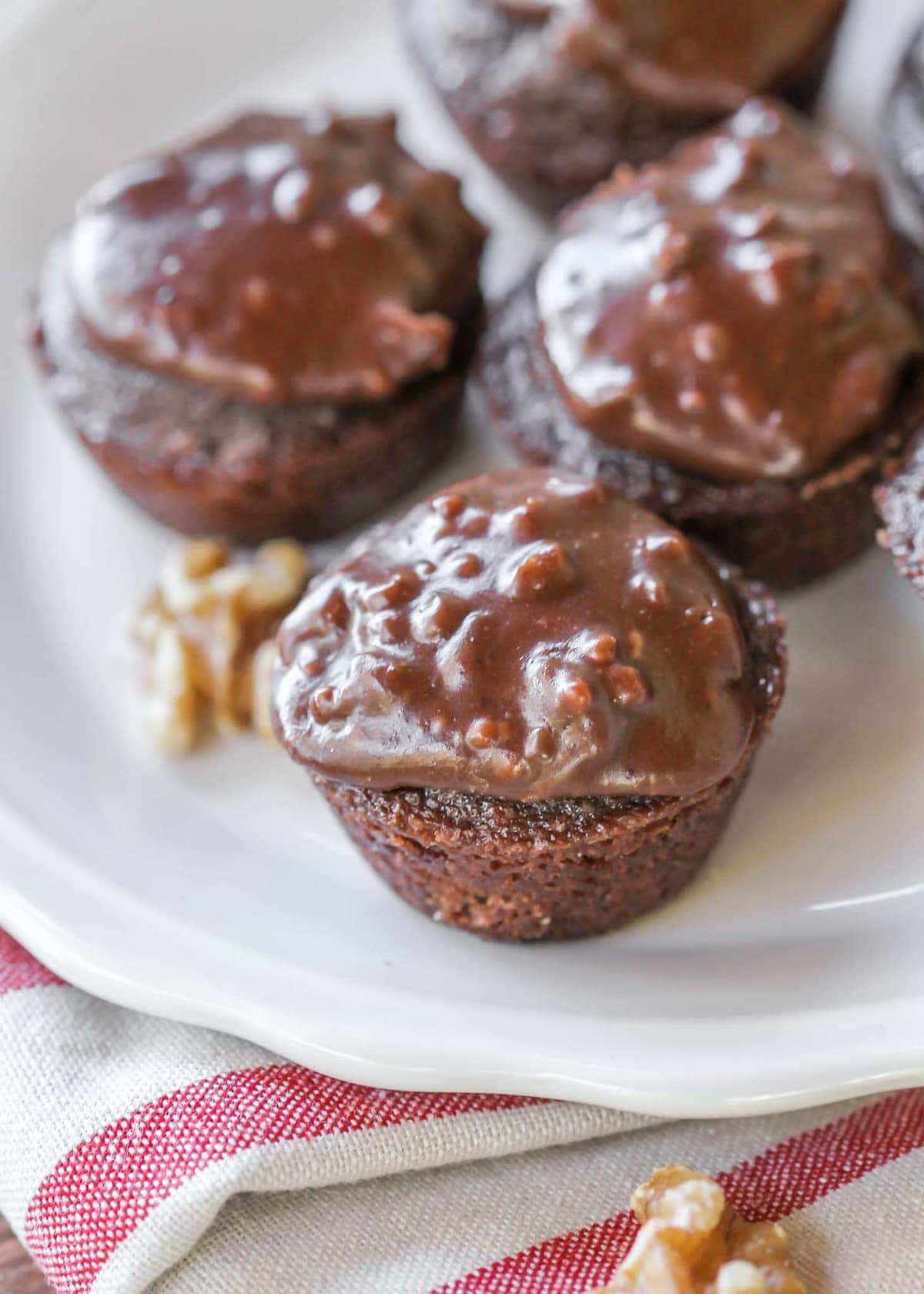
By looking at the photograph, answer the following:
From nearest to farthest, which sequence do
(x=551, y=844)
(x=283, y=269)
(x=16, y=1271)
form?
(x=551, y=844)
(x=16, y=1271)
(x=283, y=269)

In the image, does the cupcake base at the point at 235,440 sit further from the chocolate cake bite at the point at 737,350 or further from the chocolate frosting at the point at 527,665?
the chocolate frosting at the point at 527,665

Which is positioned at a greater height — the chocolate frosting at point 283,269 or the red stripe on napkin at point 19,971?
the chocolate frosting at point 283,269

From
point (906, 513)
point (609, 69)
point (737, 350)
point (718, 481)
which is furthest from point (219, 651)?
point (609, 69)

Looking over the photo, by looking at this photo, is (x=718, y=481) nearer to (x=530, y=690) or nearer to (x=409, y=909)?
(x=530, y=690)

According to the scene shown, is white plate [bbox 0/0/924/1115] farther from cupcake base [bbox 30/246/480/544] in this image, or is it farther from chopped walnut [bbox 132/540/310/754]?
cupcake base [bbox 30/246/480/544]

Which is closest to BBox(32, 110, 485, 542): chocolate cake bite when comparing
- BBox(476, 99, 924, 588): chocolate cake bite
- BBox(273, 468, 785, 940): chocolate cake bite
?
BBox(476, 99, 924, 588): chocolate cake bite

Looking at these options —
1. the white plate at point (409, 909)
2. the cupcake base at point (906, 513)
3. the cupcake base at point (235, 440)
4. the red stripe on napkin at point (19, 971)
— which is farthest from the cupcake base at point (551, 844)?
the cupcake base at point (235, 440)

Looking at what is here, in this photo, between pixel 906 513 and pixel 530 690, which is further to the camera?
pixel 906 513
